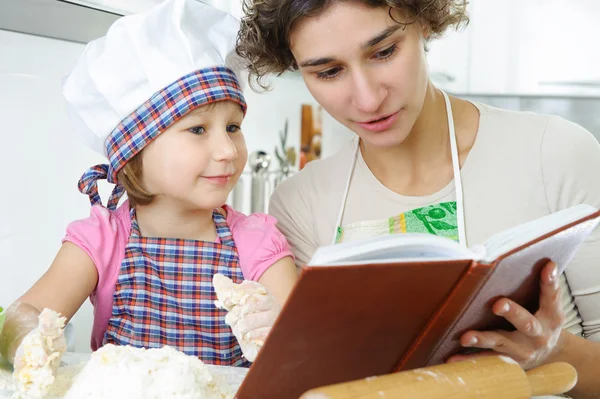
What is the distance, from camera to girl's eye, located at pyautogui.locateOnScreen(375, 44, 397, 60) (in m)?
1.08

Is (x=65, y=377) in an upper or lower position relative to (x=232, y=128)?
lower

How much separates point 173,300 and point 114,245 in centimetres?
14

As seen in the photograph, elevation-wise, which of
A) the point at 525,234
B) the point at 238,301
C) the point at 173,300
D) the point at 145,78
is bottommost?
the point at 173,300

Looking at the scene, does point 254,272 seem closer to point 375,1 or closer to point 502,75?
point 375,1

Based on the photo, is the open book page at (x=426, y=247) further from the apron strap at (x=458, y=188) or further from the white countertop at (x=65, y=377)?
the apron strap at (x=458, y=188)

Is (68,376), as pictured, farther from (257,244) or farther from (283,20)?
(283,20)

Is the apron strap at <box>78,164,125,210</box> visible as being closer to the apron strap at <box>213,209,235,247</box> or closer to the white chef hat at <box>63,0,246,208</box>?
the white chef hat at <box>63,0,246,208</box>

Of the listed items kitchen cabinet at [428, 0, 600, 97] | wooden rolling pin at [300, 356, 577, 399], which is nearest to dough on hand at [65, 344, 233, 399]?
wooden rolling pin at [300, 356, 577, 399]

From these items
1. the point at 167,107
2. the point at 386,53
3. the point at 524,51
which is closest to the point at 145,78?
the point at 167,107

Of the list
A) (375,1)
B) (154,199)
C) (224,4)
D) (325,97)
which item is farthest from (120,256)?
(224,4)

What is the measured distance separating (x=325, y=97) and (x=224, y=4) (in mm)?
778

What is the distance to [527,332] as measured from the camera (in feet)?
2.48

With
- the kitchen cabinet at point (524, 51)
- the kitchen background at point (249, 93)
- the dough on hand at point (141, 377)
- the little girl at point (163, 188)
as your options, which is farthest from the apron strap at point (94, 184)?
the kitchen cabinet at point (524, 51)

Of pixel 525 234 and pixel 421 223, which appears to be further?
pixel 421 223
